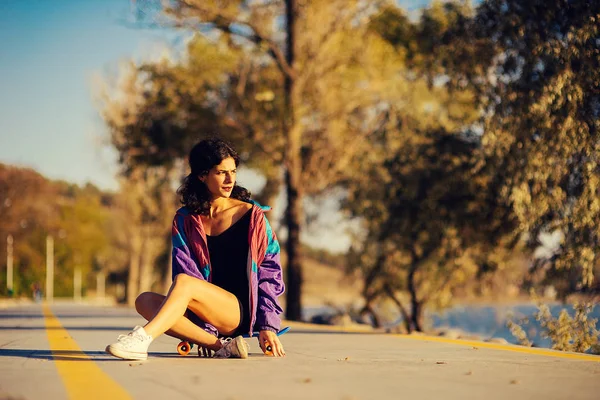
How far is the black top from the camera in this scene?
22.7 feet

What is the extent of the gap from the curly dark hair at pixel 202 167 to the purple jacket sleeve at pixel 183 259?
172mm

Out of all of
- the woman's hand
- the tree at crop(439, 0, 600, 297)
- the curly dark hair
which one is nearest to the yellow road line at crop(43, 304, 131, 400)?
the woman's hand

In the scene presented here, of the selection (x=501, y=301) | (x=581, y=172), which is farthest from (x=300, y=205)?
(x=581, y=172)

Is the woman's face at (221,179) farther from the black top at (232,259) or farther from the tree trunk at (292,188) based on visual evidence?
the tree trunk at (292,188)

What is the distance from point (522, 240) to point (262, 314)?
1314cm

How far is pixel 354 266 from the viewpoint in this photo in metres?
25.1

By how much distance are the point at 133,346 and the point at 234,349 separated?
95cm

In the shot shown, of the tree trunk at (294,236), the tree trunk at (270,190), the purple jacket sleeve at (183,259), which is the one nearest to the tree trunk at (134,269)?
the tree trunk at (270,190)

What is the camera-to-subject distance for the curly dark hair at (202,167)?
6883 millimetres

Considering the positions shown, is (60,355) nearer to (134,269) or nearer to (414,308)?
(414,308)

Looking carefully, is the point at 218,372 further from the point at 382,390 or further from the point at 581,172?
the point at 581,172

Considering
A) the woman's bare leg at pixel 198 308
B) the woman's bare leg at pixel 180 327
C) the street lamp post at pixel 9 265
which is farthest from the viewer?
the street lamp post at pixel 9 265

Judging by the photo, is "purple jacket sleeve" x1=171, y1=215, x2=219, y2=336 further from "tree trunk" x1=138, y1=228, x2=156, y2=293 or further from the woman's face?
"tree trunk" x1=138, y1=228, x2=156, y2=293

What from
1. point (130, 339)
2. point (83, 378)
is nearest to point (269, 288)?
→ point (130, 339)
